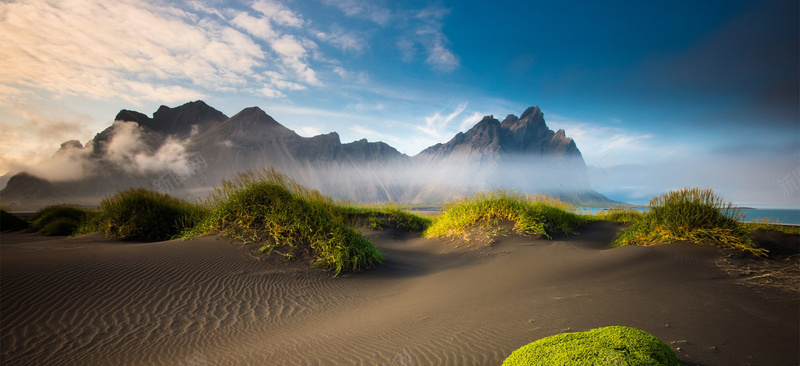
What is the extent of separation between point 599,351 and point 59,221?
20.0 meters

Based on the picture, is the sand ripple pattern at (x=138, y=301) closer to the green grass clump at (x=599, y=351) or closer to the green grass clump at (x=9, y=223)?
the green grass clump at (x=599, y=351)

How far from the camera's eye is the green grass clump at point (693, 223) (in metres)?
5.87

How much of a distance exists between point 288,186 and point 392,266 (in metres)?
3.26

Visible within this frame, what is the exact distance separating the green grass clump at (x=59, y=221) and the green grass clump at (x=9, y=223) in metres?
1.32

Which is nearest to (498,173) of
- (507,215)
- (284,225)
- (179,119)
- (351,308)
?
(507,215)

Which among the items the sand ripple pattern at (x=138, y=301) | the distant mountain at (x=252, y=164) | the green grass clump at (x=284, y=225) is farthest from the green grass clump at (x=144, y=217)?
the distant mountain at (x=252, y=164)

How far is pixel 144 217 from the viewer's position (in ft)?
30.2

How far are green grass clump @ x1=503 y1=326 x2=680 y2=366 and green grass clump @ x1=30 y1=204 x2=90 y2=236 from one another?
17.5 metres

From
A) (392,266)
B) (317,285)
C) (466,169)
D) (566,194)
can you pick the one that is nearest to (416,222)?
(392,266)

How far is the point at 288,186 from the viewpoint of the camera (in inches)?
306

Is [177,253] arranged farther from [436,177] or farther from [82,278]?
[436,177]

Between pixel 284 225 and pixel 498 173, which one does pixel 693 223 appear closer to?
pixel 284 225

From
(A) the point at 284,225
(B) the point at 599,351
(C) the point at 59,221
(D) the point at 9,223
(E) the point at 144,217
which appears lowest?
(D) the point at 9,223

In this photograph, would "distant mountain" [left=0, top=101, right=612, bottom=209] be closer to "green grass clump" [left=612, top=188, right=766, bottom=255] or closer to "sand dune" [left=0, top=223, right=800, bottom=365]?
"green grass clump" [left=612, top=188, right=766, bottom=255]
